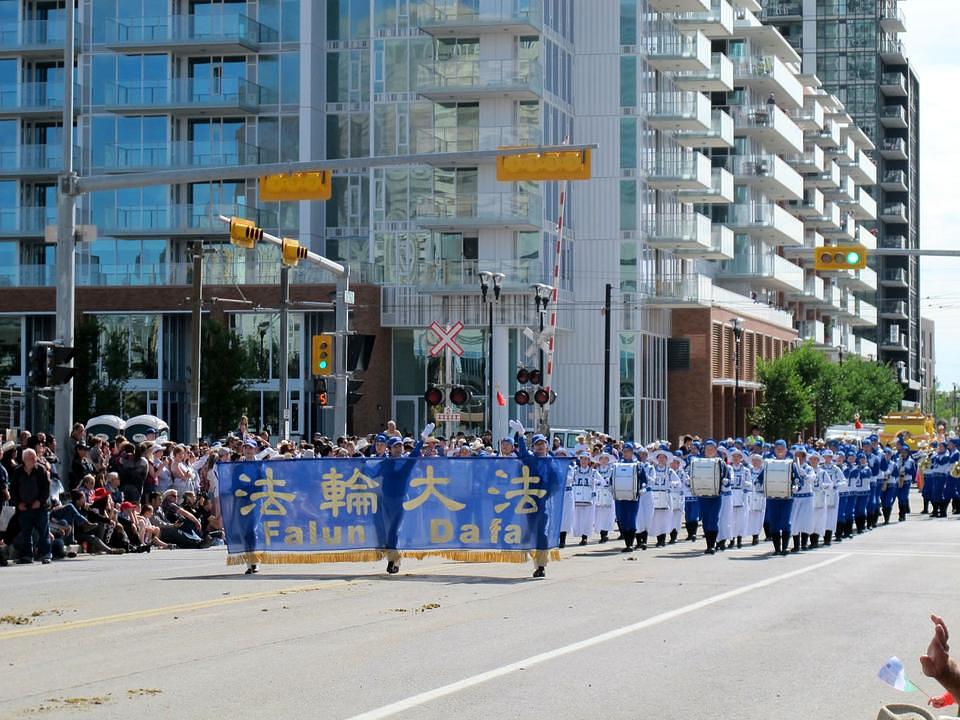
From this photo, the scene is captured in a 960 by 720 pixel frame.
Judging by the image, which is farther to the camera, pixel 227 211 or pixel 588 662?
pixel 227 211

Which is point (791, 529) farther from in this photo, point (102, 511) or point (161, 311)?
point (161, 311)

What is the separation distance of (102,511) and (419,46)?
4197cm

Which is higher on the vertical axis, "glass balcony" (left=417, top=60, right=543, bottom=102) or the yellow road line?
"glass balcony" (left=417, top=60, right=543, bottom=102)

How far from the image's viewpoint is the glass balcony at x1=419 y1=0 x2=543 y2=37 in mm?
62188

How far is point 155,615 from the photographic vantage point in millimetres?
16031

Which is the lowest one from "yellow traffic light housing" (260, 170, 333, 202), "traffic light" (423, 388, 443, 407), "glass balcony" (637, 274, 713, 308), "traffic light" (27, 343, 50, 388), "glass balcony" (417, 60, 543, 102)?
"traffic light" (423, 388, 443, 407)

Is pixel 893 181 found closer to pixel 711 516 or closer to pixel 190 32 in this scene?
pixel 190 32

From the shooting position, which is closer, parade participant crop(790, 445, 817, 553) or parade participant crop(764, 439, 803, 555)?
parade participant crop(764, 439, 803, 555)

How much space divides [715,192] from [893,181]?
2715 inches

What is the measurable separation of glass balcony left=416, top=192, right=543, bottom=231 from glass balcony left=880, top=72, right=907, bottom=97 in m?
81.1

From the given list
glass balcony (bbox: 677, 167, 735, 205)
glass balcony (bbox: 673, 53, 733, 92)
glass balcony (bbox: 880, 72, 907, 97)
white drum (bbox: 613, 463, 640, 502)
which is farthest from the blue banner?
glass balcony (bbox: 880, 72, 907, 97)

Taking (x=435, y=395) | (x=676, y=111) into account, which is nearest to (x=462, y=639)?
(x=435, y=395)

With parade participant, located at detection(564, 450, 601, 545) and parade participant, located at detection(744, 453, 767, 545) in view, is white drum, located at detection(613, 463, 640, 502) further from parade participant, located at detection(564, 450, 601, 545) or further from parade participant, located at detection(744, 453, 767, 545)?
parade participant, located at detection(744, 453, 767, 545)

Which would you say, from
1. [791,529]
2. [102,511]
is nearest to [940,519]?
[791,529]
